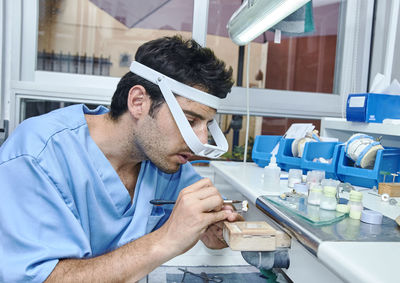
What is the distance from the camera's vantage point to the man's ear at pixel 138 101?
940 millimetres

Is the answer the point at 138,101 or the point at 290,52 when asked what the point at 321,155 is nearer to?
the point at 138,101

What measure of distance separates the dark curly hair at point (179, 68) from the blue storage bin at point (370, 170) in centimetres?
48

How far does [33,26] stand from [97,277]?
155cm

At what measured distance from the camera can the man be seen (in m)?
0.70

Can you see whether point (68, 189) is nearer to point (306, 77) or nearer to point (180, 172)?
point (180, 172)

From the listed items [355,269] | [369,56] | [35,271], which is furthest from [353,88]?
[35,271]

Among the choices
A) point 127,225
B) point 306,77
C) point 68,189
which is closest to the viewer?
point 68,189

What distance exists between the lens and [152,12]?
1.93 metres

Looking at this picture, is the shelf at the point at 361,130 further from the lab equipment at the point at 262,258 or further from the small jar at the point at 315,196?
the lab equipment at the point at 262,258

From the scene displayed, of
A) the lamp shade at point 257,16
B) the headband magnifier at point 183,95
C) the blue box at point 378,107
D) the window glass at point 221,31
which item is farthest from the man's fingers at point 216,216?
the window glass at point 221,31

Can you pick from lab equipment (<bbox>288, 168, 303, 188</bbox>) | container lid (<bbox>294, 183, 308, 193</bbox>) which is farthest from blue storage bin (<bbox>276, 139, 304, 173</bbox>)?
container lid (<bbox>294, 183, 308, 193</bbox>)

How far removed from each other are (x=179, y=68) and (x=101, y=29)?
3.93ft

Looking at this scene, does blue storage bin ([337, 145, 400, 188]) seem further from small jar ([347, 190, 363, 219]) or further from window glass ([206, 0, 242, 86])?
window glass ([206, 0, 242, 86])

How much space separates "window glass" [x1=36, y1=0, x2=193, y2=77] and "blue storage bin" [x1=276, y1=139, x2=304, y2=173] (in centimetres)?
93
